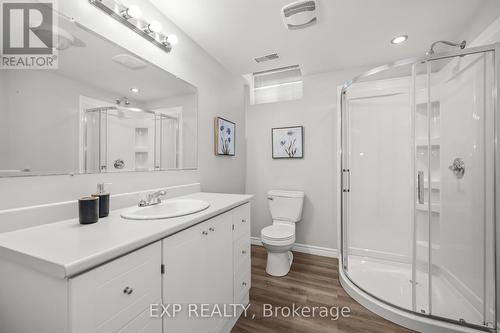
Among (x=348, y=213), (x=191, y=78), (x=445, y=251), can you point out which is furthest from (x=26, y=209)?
(x=445, y=251)

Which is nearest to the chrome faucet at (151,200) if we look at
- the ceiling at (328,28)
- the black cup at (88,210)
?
the black cup at (88,210)

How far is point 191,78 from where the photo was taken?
6.46 feet

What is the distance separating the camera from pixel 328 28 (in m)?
1.79

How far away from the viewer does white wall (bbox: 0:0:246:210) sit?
38.5 inches

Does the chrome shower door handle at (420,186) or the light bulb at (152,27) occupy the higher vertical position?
the light bulb at (152,27)

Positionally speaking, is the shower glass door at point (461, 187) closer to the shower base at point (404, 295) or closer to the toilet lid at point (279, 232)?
the shower base at point (404, 295)

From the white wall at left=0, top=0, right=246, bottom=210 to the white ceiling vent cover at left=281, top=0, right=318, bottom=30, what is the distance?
92cm

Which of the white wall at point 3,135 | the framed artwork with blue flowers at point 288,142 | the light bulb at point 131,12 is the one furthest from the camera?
the framed artwork with blue flowers at point 288,142

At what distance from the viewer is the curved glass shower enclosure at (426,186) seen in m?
1.47

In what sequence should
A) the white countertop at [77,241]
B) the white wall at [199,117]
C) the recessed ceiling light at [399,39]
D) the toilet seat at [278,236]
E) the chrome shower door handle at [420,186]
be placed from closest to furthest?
the white countertop at [77,241] → the white wall at [199,117] → the chrome shower door handle at [420,186] → the recessed ceiling light at [399,39] → the toilet seat at [278,236]

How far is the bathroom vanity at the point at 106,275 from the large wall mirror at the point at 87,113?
13.4 inches

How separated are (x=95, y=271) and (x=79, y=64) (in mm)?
1074

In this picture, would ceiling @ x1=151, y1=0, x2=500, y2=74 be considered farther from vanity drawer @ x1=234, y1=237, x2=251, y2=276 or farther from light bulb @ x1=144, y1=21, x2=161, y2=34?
vanity drawer @ x1=234, y1=237, x2=251, y2=276

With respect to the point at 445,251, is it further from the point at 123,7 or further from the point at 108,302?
the point at 123,7
